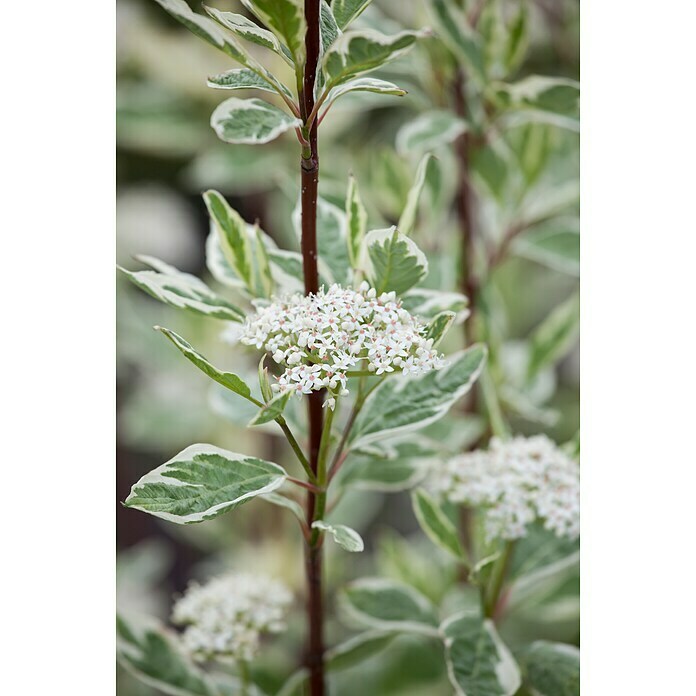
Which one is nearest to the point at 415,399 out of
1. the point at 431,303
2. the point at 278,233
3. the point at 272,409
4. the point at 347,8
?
the point at 431,303

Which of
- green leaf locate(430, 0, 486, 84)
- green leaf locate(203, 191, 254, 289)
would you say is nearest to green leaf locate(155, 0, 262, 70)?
green leaf locate(203, 191, 254, 289)

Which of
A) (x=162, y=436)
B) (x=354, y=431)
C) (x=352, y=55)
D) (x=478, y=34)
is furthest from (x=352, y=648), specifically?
(x=478, y=34)

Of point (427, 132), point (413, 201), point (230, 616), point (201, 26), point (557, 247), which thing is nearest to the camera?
point (201, 26)

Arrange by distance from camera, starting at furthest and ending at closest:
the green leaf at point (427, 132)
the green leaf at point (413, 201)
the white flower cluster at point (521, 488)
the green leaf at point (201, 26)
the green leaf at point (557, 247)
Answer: the green leaf at point (557, 247) → the green leaf at point (427, 132) → the white flower cluster at point (521, 488) → the green leaf at point (413, 201) → the green leaf at point (201, 26)

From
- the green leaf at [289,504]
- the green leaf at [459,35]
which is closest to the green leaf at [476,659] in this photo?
the green leaf at [289,504]

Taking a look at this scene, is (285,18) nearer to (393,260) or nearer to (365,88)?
(365,88)

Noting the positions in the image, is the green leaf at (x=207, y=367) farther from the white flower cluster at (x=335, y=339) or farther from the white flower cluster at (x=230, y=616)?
the white flower cluster at (x=230, y=616)
